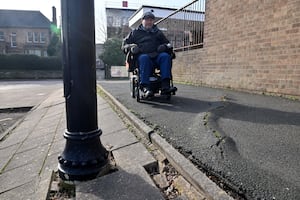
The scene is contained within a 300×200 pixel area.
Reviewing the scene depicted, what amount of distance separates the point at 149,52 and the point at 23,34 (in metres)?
46.6

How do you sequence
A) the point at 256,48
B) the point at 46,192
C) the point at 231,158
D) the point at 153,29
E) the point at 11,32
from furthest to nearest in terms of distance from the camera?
the point at 11,32
the point at 256,48
the point at 153,29
the point at 231,158
the point at 46,192

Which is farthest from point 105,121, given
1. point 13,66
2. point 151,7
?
point 13,66

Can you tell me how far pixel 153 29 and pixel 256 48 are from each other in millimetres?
2340

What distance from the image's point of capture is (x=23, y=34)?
144ft

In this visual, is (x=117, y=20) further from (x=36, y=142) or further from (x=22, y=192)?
(x=22, y=192)

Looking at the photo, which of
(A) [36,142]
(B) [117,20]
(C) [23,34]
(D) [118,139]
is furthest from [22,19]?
(D) [118,139]

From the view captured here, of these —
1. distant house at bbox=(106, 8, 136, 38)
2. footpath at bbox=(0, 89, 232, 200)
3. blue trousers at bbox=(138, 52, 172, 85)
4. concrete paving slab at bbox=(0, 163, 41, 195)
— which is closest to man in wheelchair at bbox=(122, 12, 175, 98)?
blue trousers at bbox=(138, 52, 172, 85)

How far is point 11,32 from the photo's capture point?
43.6 meters

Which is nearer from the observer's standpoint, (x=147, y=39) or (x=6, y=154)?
(x=6, y=154)

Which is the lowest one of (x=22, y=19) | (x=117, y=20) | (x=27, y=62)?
(x=27, y=62)

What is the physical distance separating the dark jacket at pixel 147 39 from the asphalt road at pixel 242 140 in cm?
117

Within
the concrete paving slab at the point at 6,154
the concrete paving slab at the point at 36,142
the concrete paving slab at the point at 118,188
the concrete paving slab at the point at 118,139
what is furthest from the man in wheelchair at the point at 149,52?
the concrete paving slab at the point at 118,188

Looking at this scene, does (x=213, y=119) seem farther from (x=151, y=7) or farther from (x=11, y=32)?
(x=11, y=32)

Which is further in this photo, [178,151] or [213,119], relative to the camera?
[213,119]
